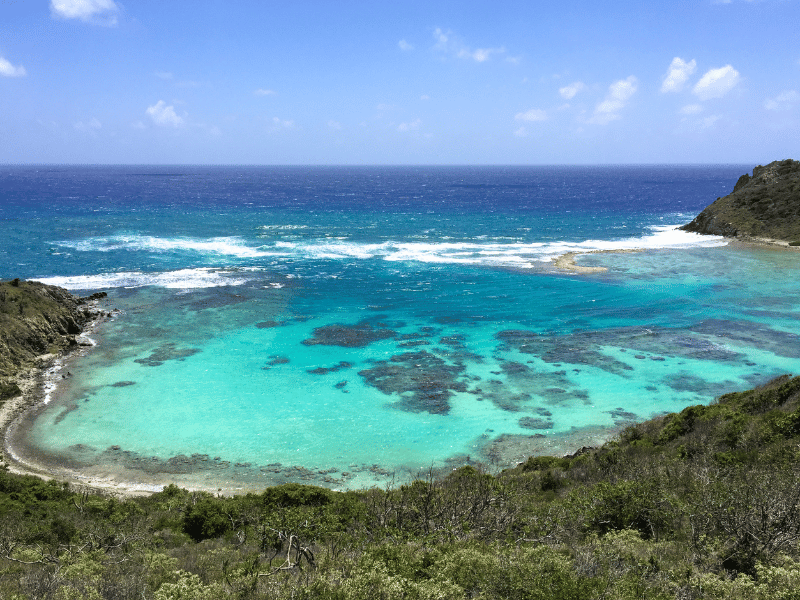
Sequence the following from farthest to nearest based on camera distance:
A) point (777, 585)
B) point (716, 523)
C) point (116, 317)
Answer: point (116, 317)
point (716, 523)
point (777, 585)

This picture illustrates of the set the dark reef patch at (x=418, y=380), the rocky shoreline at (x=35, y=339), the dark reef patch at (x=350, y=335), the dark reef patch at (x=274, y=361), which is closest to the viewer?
the dark reef patch at (x=418, y=380)

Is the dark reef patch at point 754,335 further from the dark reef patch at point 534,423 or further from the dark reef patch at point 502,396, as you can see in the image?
the dark reef patch at point 534,423

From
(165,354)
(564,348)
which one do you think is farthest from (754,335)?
(165,354)

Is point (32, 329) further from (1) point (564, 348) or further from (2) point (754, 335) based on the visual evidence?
(2) point (754, 335)

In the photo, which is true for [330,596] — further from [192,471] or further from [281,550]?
[192,471]

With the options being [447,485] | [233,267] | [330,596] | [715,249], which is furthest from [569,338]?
[715,249]

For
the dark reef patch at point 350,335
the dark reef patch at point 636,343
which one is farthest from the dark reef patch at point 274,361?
the dark reef patch at point 636,343
